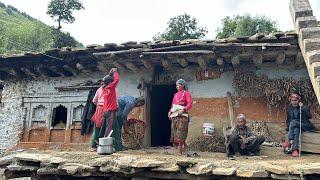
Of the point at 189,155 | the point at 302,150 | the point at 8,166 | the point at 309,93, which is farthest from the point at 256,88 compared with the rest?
the point at 8,166

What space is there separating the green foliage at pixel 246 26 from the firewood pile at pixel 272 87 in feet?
50.3

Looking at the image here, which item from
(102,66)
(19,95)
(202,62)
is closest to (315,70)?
(202,62)

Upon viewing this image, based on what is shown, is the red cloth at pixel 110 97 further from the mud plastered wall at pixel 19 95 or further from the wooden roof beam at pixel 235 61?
the wooden roof beam at pixel 235 61

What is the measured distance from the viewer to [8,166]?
569cm

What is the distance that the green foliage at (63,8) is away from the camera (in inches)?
919

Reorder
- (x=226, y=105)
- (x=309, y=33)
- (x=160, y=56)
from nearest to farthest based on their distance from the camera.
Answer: (x=309, y=33) → (x=160, y=56) → (x=226, y=105)

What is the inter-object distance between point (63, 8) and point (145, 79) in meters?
16.9

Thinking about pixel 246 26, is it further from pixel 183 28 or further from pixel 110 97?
pixel 110 97

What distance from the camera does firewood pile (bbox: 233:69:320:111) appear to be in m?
7.50

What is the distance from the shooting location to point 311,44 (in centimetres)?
613

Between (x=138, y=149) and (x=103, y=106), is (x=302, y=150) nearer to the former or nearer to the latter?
(x=138, y=149)

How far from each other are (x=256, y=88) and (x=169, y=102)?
4.29 meters

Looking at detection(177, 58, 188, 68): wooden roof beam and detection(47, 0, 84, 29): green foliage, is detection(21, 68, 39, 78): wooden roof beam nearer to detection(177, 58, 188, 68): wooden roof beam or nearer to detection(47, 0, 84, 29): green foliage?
detection(177, 58, 188, 68): wooden roof beam

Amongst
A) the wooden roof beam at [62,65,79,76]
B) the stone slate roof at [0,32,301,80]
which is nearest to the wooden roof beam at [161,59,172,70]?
the stone slate roof at [0,32,301,80]
